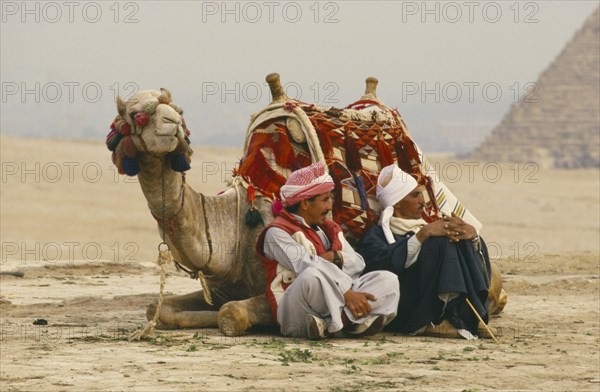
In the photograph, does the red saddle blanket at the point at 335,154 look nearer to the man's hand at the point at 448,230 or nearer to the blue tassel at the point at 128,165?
the man's hand at the point at 448,230

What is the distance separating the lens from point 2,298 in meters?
11.3

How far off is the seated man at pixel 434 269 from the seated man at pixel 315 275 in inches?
11.0

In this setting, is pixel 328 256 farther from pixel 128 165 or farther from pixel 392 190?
pixel 128 165

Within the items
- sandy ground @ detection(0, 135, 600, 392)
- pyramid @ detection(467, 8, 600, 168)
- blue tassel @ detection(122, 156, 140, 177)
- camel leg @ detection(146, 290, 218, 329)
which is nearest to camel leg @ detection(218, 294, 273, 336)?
sandy ground @ detection(0, 135, 600, 392)

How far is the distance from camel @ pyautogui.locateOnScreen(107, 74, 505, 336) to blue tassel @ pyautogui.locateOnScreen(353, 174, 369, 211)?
1.65ft

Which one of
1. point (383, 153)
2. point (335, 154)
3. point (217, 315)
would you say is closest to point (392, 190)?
point (335, 154)

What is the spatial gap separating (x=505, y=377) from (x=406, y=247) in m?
1.68

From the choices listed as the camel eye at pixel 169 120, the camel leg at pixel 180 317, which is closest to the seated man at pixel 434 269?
the camel leg at pixel 180 317

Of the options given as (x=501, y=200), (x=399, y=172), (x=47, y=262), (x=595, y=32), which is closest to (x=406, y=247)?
(x=399, y=172)

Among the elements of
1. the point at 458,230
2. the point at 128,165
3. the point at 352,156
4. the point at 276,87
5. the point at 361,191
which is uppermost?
the point at 276,87

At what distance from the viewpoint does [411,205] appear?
9.15 meters

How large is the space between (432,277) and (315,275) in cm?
92

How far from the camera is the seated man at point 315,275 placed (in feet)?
26.9

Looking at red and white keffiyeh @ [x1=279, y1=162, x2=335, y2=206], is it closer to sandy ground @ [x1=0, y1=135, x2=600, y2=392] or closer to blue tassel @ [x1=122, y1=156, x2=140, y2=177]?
sandy ground @ [x1=0, y1=135, x2=600, y2=392]
